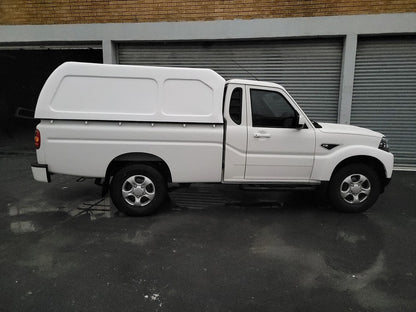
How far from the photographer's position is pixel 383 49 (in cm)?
815

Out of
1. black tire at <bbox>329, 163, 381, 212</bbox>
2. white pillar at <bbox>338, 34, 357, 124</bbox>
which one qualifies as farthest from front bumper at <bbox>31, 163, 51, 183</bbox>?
white pillar at <bbox>338, 34, 357, 124</bbox>

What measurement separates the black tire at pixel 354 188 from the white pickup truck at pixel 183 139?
16mm

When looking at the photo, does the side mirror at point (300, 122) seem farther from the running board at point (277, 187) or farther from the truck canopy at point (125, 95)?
the truck canopy at point (125, 95)

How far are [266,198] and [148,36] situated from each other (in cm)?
555

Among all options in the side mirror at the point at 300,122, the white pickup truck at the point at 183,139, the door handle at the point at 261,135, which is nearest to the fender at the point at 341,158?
the white pickup truck at the point at 183,139

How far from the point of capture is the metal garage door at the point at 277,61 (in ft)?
27.8

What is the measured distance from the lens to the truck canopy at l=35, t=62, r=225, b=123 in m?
4.52

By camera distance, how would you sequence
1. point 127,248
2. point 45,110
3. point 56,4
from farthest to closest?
point 56,4 → point 45,110 → point 127,248

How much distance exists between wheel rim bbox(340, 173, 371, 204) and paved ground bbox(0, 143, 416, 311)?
0.27 metres

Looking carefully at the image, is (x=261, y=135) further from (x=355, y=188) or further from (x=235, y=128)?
(x=355, y=188)

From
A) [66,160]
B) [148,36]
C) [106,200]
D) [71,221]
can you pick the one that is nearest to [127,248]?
[71,221]

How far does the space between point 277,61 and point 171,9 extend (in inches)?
124

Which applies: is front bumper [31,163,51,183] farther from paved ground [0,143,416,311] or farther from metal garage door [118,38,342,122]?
metal garage door [118,38,342,122]

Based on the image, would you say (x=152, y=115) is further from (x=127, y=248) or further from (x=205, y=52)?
(x=205, y=52)
